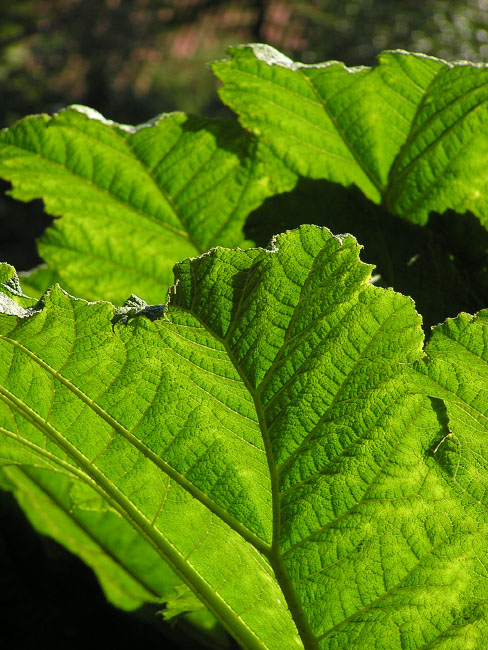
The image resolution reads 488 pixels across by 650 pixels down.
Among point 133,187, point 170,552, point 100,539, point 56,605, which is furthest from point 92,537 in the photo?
point 133,187

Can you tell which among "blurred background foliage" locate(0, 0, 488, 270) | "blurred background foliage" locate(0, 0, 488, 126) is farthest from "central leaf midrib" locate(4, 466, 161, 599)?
"blurred background foliage" locate(0, 0, 488, 126)

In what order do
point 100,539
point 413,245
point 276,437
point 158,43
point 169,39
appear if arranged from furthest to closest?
point 169,39 → point 158,43 → point 100,539 → point 413,245 → point 276,437

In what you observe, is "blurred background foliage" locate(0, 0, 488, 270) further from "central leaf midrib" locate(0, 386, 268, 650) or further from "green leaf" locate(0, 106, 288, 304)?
"central leaf midrib" locate(0, 386, 268, 650)

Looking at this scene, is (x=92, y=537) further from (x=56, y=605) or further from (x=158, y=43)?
(x=158, y=43)

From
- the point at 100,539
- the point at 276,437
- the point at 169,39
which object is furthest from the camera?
the point at 169,39

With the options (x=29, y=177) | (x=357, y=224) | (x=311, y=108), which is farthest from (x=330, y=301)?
(x=29, y=177)

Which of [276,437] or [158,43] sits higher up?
[276,437]

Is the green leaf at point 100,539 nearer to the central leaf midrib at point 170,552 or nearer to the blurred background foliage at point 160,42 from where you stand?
the central leaf midrib at point 170,552
